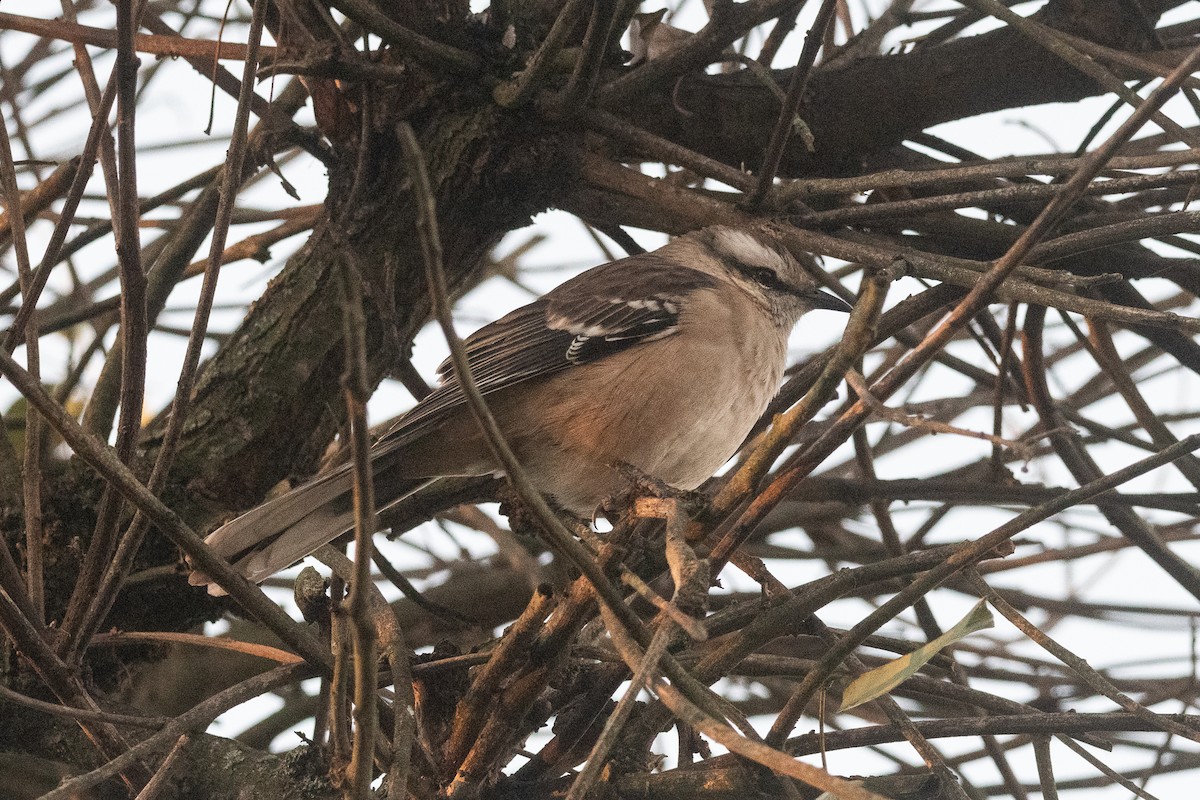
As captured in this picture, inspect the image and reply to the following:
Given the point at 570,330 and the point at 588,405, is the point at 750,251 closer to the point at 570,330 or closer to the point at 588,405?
the point at 570,330

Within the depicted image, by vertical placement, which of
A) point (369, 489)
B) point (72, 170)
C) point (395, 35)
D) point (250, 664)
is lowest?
point (369, 489)

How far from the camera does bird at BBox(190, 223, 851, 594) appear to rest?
4.04 m

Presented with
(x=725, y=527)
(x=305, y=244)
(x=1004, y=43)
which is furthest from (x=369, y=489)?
(x=1004, y=43)

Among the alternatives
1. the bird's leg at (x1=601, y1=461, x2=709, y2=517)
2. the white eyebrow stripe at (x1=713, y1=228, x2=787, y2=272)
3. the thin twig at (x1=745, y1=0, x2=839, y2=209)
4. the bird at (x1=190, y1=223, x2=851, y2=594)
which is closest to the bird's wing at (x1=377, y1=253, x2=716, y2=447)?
the bird at (x1=190, y1=223, x2=851, y2=594)

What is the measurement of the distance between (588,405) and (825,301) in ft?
4.74

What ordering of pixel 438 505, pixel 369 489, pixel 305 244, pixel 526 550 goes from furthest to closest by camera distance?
pixel 526 550
pixel 438 505
pixel 305 244
pixel 369 489

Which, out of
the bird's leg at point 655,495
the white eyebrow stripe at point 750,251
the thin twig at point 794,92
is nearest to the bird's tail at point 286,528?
the bird's leg at point 655,495

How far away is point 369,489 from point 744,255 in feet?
11.4

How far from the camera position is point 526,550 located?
520cm

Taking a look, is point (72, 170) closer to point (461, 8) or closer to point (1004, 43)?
point (461, 8)

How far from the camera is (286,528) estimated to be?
3.99 meters

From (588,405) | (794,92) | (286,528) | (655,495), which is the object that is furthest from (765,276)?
(286,528)

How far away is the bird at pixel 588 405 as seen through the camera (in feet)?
13.2

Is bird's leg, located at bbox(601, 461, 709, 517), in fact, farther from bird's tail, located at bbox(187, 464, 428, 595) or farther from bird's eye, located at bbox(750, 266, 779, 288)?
bird's eye, located at bbox(750, 266, 779, 288)
